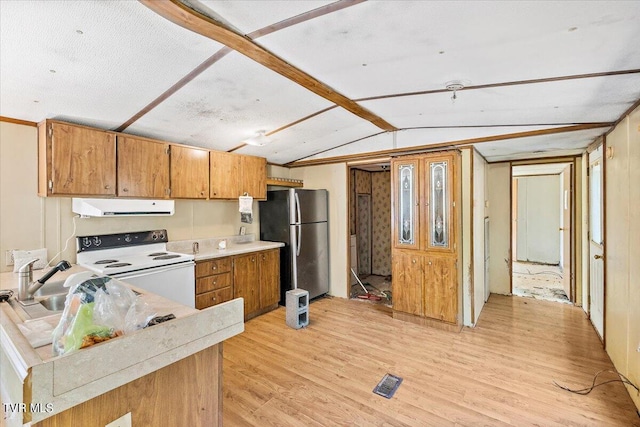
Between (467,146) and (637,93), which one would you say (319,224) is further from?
(637,93)

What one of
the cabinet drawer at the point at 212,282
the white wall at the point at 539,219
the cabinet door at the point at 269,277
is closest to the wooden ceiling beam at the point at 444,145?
the cabinet door at the point at 269,277

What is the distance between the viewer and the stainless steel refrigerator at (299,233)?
4.41 m

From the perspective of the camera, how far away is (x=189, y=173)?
3523 mm

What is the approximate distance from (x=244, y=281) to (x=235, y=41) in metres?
2.91

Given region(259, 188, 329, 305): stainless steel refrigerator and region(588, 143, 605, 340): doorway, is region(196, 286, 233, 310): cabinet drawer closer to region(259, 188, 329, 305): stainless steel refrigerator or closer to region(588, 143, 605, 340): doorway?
region(259, 188, 329, 305): stainless steel refrigerator

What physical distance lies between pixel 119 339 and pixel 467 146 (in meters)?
3.75

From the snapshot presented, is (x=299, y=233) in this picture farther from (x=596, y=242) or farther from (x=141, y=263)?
(x=596, y=242)

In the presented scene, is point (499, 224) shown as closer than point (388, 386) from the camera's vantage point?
No

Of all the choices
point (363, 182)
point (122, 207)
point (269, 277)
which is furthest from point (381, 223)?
point (122, 207)

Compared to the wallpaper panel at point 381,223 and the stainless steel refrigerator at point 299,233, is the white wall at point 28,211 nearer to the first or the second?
the stainless steel refrigerator at point 299,233

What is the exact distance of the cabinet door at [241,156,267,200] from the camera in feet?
13.7

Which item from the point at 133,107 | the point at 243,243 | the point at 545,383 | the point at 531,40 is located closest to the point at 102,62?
the point at 133,107

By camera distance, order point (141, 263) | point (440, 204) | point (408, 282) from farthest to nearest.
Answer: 1. point (408, 282)
2. point (440, 204)
3. point (141, 263)

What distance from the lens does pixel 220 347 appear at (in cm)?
146
